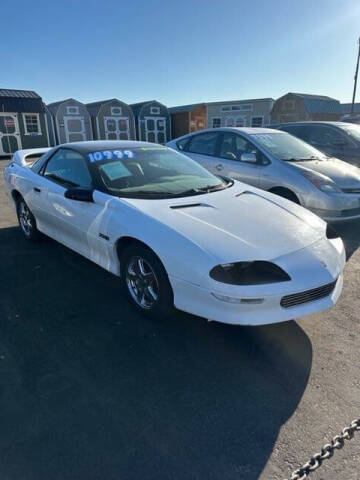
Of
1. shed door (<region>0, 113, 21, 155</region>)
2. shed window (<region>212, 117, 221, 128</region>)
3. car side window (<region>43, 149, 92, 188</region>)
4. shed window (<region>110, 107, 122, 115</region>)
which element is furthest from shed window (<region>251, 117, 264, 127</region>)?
car side window (<region>43, 149, 92, 188</region>)

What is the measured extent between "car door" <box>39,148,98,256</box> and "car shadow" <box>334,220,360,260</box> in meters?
3.25

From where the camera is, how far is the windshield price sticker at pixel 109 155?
11.7 feet

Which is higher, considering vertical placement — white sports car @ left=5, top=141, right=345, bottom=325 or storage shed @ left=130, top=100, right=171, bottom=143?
storage shed @ left=130, top=100, right=171, bottom=143

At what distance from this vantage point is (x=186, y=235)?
2523 millimetres

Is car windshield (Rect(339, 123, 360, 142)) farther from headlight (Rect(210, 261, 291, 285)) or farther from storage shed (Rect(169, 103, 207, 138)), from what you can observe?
storage shed (Rect(169, 103, 207, 138))

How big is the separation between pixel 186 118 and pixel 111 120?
670 cm

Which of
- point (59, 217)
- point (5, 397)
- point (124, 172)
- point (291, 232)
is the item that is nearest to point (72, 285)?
point (59, 217)

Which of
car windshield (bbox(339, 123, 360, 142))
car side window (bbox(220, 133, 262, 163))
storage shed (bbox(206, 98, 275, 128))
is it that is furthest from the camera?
storage shed (bbox(206, 98, 275, 128))

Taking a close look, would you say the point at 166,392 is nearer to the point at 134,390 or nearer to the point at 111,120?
the point at 134,390

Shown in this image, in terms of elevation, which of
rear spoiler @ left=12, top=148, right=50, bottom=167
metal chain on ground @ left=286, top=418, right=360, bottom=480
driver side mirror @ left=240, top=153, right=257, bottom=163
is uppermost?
rear spoiler @ left=12, top=148, right=50, bottom=167

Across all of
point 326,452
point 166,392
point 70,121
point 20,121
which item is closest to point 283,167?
point 166,392

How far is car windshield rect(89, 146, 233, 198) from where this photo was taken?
3.27 meters

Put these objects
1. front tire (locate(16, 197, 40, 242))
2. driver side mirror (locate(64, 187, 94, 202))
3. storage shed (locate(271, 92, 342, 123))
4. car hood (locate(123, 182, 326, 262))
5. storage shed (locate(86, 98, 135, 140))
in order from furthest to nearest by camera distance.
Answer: storage shed (locate(271, 92, 342, 123))
storage shed (locate(86, 98, 135, 140))
front tire (locate(16, 197, 40, 242))
driver side mirror (locate(64, 187, 94, 202))
car hood (locate(123, 182, 326, 262))

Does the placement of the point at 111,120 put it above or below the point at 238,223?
above
